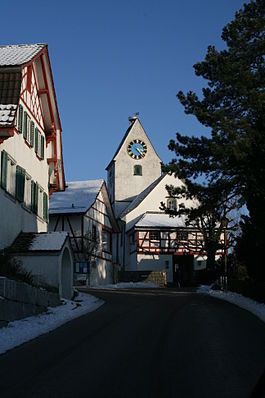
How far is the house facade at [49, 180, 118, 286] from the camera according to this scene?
51.4 metres

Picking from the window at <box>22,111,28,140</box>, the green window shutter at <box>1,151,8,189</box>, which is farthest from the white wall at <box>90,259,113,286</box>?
the green window shutter at <box>1,151,8,189</box>

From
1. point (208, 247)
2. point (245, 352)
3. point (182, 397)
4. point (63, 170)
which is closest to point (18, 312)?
point (245, 352)

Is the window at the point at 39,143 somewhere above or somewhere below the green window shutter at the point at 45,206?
above

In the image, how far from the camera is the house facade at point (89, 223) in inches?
2024

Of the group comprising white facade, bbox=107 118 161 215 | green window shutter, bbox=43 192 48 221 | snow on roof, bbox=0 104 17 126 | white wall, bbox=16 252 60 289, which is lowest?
white wall, bbox=16 252 60 289

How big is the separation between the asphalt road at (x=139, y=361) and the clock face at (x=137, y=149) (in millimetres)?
66219

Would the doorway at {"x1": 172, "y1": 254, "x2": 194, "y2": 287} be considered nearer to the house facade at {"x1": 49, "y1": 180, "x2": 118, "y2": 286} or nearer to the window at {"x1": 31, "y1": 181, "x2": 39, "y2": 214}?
the house facade at {"x1": 49, "y1": 180, "x2": 118, "y2": 286}

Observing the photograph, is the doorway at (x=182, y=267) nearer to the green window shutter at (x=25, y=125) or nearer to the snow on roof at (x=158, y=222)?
the snow on roof at (x=158, y=222)

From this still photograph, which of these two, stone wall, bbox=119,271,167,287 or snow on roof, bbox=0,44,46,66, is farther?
stone wall, bbox=119,271,167,287

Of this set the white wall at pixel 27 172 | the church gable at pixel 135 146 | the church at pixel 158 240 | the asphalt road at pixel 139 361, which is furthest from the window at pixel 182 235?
the asphalt road at pixel 139 361

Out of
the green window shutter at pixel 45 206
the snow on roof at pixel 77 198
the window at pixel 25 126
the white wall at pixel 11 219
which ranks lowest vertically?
the white wall at pixel 11 219

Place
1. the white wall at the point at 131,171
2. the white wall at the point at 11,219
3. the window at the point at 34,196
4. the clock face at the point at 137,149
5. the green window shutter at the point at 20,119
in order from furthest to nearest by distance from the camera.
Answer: the clock face at the point at 137,149
the white wall at the point at 131,171
the window at the point at 34,196
the green window shutter at the point at 20,119
the white wall at the point at 11,219

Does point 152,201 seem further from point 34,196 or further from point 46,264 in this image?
point 46,264

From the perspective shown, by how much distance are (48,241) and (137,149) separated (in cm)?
5989
